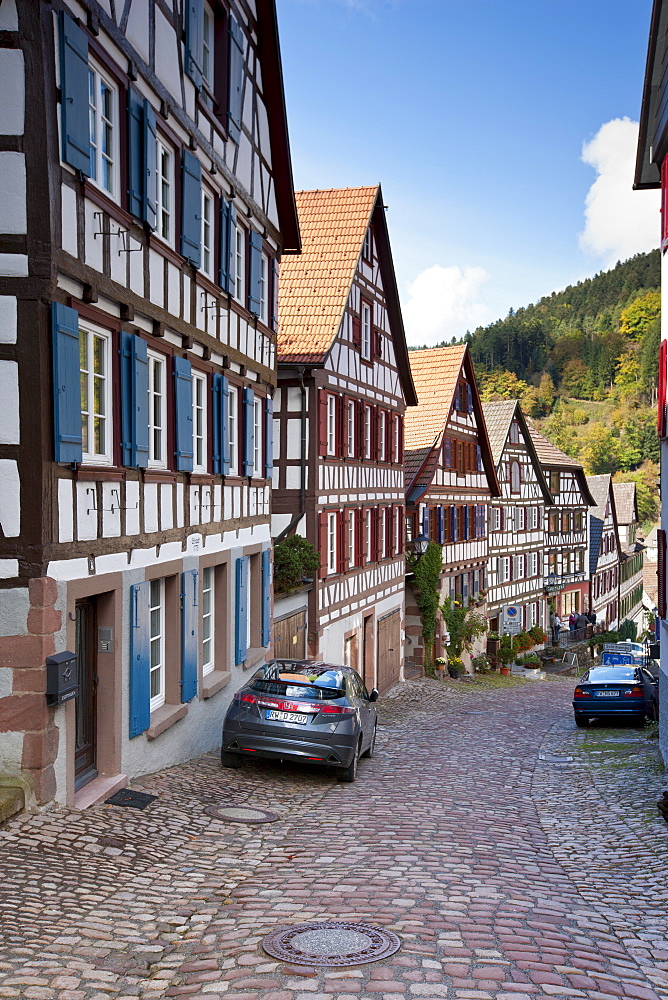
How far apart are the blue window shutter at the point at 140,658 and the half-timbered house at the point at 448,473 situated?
20609mm

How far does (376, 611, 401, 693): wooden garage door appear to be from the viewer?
27.5 meters

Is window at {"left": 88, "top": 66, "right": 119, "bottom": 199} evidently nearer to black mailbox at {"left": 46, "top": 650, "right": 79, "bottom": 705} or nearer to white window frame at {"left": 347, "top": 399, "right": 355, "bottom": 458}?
black mailbox at {"left": 46, "top": 650, "right": 79, "bottom": 705}

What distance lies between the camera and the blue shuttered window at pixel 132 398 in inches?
404

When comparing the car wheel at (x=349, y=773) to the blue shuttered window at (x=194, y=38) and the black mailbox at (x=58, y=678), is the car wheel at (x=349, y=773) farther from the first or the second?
the blue shuttered window at (x=194, y=38)

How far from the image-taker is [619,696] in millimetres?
19219

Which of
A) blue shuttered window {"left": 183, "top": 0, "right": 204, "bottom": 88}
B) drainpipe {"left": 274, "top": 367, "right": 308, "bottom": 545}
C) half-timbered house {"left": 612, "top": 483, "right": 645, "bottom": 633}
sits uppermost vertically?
blue shuttered window {"left": 183, "top": 0, "right": 204, "bottom": 88}

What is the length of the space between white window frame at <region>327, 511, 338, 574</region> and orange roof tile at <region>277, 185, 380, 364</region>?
11.9ft

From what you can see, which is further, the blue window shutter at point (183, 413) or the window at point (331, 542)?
the window at point (331, 542)

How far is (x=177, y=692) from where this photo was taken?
40.5ft

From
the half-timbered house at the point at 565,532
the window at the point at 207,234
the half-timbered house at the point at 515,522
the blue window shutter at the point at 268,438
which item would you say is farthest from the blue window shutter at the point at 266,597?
the half-timbered house at the point at 565,532

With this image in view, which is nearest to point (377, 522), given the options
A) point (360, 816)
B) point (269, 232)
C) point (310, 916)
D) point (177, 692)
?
point (269, 232)

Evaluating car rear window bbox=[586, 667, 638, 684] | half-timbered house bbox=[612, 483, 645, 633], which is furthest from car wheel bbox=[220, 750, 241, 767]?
half-timbered house bbox=[612, 483, 645, 633]

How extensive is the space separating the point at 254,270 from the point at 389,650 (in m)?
15.1

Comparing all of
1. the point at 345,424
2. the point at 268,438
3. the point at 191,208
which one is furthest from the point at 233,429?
the point at 345,424
